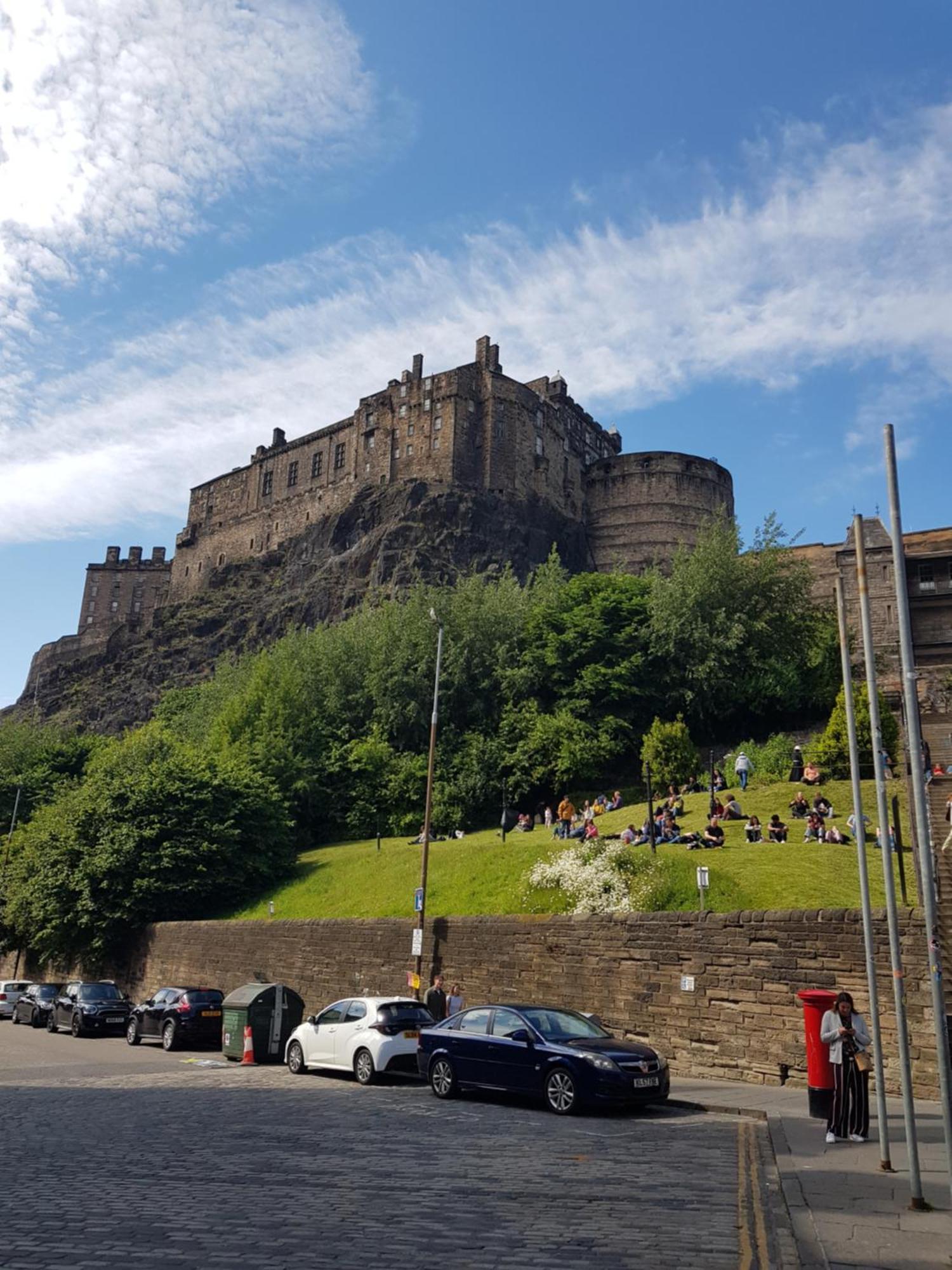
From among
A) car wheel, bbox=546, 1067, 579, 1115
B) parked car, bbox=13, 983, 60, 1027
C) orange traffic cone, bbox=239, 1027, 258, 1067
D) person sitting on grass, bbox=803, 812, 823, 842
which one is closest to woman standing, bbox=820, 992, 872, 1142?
car wheel, bbox=546, 1067, 579, 1115

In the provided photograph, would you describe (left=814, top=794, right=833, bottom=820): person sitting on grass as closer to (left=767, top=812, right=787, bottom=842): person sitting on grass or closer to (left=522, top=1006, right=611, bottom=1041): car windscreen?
(left=767, top=812, right=787, bottom=842): person sitting on grass

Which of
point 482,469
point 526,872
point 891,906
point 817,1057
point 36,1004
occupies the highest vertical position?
point 482,469

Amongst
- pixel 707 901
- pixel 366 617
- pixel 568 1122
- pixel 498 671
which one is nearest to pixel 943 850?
pixel 707 901

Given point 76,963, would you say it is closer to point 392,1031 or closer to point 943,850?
point 392,1031

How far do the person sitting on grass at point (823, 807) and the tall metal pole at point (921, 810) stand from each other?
18853 mm

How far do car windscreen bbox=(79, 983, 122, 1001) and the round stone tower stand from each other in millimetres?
72066

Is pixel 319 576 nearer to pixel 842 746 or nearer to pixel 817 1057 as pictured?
pixel 842 746

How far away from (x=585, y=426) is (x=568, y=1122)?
98688mm

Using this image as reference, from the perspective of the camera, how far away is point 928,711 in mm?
39969

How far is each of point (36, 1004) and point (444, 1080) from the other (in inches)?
841

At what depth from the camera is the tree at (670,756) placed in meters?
38.8

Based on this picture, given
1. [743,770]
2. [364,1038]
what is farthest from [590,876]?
[743,770]

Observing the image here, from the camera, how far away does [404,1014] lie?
17.6 m

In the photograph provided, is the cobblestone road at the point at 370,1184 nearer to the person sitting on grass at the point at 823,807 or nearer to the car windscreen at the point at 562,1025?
the car windscreen at the point at 562,1025
